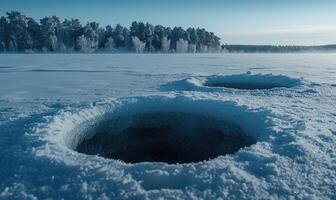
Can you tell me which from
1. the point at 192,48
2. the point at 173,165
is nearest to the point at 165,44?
the point at 192,48

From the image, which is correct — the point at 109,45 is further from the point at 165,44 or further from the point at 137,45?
the point at 165,44

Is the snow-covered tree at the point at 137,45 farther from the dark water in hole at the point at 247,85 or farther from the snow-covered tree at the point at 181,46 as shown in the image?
the dark water in hole at the point at 247,85

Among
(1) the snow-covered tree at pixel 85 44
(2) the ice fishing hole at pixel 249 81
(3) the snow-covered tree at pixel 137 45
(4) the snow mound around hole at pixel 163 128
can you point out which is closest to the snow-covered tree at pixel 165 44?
(3) the snow-covered tree at pixel 137 45

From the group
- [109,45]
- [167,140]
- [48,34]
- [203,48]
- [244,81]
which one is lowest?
[167,140]

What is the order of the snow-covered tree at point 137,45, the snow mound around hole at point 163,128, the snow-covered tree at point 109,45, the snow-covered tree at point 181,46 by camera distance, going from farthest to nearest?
the snow-covered tree at point 181,46 < the snow-covered tree at point 109,45 < the snow-covered tree at point 137,45 < the snow mound around hole at point 163,128

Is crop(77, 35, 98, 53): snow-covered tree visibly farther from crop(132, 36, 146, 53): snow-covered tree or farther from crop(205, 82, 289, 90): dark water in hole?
crop(205, 82, 289, 90): dark water in hole

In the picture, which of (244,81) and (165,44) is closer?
(244,81)

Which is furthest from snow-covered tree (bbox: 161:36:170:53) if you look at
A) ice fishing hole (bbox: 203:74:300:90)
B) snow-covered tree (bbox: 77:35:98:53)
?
ice fishing hole (bbox: 203:74:300:90)
